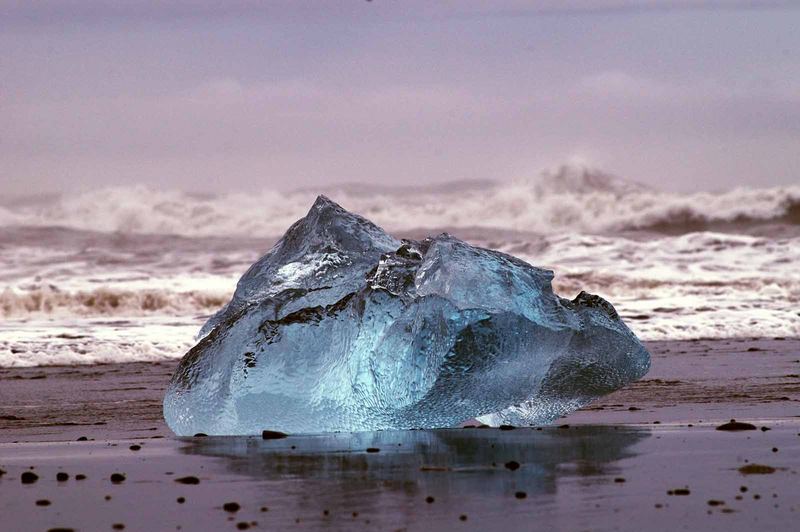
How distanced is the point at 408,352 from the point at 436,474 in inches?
72.2

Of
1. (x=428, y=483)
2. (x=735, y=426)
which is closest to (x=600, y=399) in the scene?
(x=735, y=426)

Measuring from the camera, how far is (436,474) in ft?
16.5

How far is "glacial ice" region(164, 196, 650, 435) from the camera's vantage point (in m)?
6.82

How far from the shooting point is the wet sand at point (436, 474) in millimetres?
3971

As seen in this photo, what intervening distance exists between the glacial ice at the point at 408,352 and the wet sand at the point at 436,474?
8.7 inches

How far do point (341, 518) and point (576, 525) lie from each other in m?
0.78

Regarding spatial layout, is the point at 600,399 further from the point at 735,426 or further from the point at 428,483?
the point at 428,483

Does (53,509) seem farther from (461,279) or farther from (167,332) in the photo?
(167,332)

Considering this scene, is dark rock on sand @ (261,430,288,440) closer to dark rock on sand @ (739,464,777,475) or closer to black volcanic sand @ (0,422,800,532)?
black volcanic sand @ (0,422,800,532)

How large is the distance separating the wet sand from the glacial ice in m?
0.22

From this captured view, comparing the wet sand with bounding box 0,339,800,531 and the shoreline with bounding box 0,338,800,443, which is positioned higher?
the shoreline with bounding box 0,338,800,443

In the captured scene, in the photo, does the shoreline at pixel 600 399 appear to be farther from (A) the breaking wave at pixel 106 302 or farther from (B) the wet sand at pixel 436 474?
(A) the breaking wave at pixel 106 302

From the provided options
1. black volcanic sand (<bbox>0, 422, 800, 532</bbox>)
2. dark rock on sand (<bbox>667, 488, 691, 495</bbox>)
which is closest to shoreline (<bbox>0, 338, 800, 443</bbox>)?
black volcanic sand (<bbox>0, 422, 800, 532</bbox>)

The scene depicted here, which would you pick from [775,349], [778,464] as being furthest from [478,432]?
[775,349]
